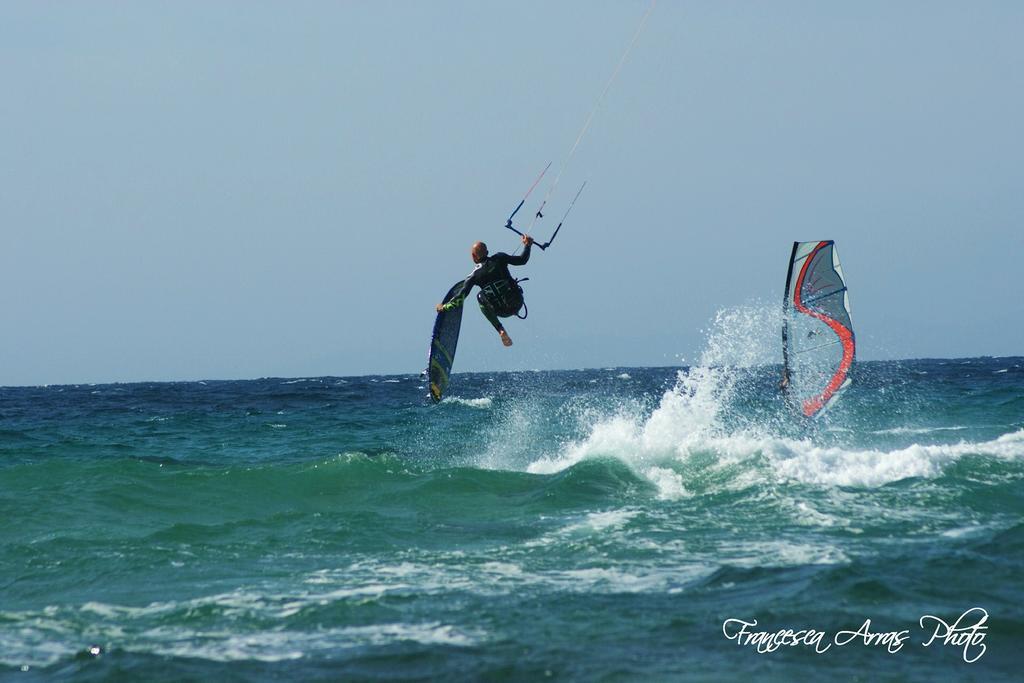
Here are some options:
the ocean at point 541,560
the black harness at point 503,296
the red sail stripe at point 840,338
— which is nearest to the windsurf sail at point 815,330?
the red sail stripe at point 840,338

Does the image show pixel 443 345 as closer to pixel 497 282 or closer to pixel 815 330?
pixel 497 282

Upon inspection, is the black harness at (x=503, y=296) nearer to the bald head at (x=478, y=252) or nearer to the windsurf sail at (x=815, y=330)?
the bald head at (x=478, y=252)

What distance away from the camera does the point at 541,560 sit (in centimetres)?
825

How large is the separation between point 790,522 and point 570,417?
1363 cm

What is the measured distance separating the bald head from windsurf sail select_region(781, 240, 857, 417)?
3248 mm

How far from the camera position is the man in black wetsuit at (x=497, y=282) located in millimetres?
11477

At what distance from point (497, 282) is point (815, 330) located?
11.2 feet

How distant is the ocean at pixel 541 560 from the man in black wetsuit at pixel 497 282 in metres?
2.09

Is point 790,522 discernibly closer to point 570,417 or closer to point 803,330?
point 803,330

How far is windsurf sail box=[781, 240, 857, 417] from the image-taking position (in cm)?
1105
